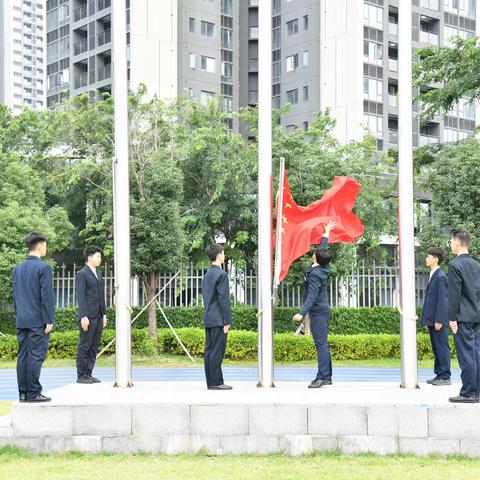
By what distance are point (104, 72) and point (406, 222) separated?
33.9 metres

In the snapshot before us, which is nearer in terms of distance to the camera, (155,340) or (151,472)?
(151,472)

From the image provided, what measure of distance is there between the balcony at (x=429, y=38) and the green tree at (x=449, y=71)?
2367cm

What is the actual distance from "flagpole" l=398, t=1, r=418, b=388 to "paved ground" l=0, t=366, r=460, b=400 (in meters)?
5.07

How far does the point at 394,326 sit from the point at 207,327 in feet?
32.9

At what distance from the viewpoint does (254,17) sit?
44.6m

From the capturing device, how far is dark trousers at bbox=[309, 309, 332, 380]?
897 cm

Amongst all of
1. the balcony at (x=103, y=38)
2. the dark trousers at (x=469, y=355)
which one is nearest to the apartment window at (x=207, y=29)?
the balcony at (x=103, y=38)

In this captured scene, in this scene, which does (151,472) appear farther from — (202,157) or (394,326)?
(202,157)

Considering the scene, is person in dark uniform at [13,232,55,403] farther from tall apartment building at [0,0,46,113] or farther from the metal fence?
tall apartment building at [0,0,46,113]

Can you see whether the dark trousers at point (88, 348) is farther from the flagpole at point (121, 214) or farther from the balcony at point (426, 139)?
the balcony at point (426, 139)

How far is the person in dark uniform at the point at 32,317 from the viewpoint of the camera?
7980mm

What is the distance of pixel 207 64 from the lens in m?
41.0

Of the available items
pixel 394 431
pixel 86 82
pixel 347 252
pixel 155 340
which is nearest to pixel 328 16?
pixel 86 82

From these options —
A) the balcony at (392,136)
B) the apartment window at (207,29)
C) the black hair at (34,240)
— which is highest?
the apartment window at (207,29)
